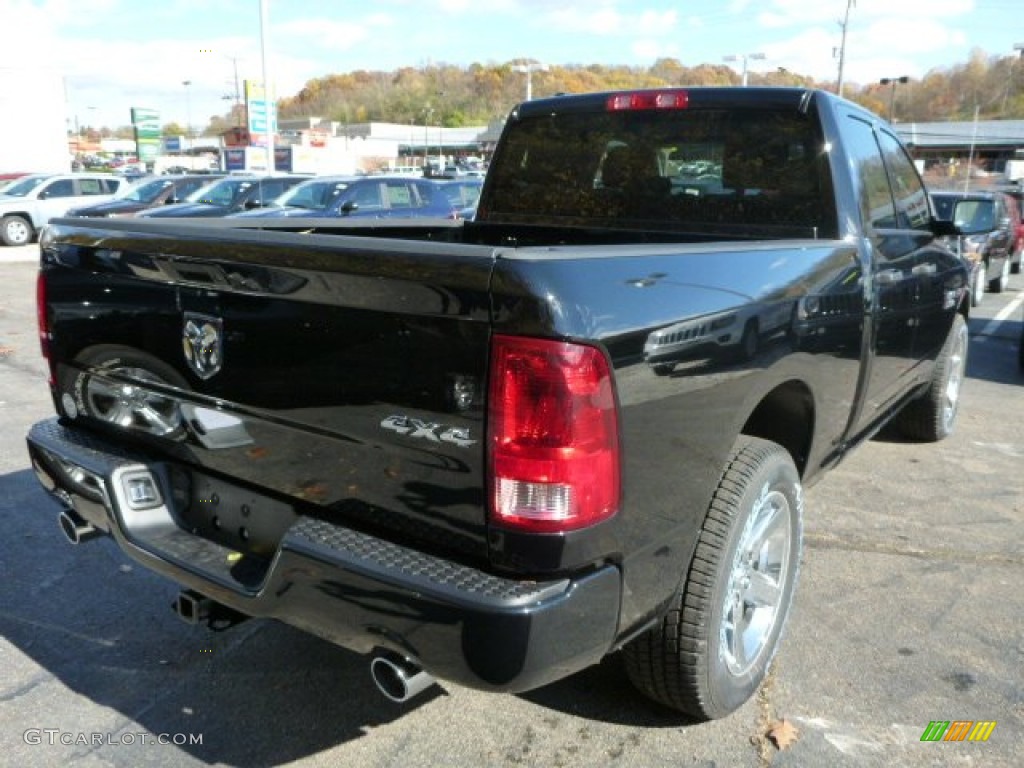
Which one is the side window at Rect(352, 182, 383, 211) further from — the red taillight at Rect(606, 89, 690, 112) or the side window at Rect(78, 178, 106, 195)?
the red taillight at Rect(606, 89, 690, 112)

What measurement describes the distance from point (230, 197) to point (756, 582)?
17.0 m

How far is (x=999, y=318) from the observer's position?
11.8 metres

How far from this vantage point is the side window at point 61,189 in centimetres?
2069

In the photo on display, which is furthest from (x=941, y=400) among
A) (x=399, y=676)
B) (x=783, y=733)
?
(x=399, y=676)

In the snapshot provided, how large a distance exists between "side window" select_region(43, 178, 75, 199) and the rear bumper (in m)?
21.4

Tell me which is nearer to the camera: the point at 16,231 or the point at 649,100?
the point at 649,100

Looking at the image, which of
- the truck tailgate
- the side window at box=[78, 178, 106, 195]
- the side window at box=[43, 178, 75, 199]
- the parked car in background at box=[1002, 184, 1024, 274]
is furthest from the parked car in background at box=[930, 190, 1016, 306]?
the side window at box=[43, 178, 75, 199]

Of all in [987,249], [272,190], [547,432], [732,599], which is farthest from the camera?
[272,190]

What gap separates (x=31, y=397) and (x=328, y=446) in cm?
543

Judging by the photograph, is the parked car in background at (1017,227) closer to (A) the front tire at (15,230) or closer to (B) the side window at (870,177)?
(B) the side window at (870,177)

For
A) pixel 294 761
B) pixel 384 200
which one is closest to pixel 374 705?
pixel 294 761

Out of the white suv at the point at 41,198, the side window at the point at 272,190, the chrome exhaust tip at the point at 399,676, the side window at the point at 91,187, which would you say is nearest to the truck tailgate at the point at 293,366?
the chrome exhaust tip at the point at 399,676

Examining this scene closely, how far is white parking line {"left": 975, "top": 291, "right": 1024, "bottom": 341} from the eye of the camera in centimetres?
1043

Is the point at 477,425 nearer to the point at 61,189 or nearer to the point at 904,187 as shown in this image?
the point at 904,187
